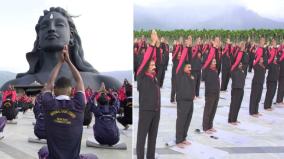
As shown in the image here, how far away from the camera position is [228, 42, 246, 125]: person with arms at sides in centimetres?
453

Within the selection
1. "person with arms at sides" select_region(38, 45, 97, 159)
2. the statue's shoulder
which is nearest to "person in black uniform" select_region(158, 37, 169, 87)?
"person with arms at sides" select_region(38, 45, 97, 159)

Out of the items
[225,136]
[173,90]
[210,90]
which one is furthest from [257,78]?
[173,90]

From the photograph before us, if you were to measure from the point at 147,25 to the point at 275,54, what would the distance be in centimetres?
174

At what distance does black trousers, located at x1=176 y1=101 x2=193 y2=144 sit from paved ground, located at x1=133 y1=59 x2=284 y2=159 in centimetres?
11

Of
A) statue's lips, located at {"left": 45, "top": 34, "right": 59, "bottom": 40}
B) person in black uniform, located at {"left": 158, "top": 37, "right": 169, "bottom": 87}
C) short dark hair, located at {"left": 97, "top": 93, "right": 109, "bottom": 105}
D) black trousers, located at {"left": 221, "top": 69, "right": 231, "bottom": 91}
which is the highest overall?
statue's lips, located at {"left": 45, "top": 34, "right": 59, "bottom": 40}

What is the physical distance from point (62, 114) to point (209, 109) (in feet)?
6.89

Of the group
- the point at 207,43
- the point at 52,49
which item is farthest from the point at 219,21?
the point at 52,49

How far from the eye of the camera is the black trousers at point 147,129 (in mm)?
3394

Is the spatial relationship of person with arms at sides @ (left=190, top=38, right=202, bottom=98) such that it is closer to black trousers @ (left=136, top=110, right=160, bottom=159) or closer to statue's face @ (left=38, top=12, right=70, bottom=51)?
black trousers @ (left=136, top=110, right=160, bottom=159)

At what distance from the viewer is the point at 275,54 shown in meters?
4.68

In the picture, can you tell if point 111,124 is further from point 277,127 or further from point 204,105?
point 277,127

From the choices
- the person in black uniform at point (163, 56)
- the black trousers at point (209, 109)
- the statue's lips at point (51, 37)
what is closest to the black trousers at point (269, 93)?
the black trousers at point (209, 109)

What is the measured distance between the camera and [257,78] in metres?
4.93

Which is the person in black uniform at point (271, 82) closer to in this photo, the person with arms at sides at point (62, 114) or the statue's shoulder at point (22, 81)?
the statue's shoulder at point (22, 81)
